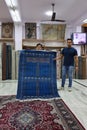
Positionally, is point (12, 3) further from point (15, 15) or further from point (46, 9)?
point (46, 9)

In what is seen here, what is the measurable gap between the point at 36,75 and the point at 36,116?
1.64 metres

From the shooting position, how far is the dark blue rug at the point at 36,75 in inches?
179

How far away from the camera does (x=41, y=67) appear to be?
4.64 metres

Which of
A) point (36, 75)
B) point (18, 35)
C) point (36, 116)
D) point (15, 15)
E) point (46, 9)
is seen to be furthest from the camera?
point (18, 35)

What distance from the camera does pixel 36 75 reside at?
461cm

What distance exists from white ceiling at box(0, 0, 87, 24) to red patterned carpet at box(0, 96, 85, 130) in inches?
150

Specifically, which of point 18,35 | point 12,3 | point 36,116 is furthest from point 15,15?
point 36,116

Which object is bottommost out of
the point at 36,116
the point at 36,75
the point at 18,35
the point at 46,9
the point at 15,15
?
the point at 36,116

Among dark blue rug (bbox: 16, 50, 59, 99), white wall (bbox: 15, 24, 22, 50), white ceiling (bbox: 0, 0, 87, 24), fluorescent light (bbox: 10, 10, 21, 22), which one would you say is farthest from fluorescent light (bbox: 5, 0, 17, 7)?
white wall (bbox: 15, 24, 22, 50)

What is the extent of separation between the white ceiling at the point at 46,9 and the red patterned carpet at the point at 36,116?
3.80 metres

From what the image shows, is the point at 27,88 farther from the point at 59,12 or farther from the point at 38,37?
the point at 38,37

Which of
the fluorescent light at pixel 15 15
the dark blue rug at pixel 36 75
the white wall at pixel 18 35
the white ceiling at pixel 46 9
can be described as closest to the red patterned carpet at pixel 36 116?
the dark blue rug at pixel 36 75

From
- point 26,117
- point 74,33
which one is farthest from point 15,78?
point 26,117

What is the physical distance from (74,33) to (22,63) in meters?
5.29
